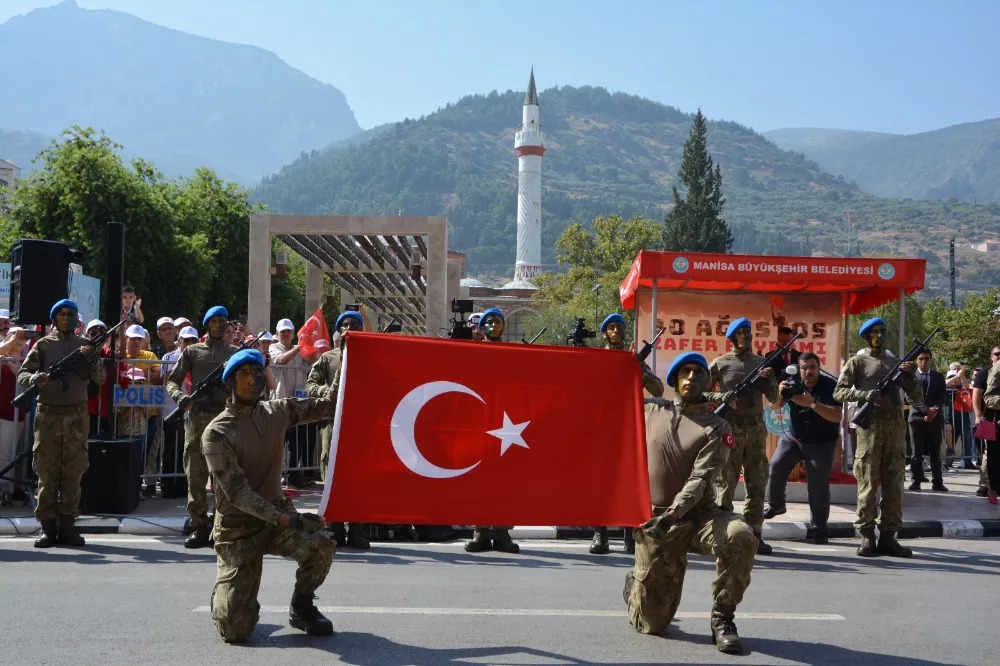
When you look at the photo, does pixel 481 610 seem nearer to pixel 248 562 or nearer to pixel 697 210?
pixel 248 562

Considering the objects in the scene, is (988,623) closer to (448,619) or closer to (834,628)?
(834,628)

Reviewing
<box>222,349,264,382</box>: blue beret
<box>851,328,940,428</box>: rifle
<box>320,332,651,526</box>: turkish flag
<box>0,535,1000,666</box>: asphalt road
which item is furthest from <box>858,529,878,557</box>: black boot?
<box>222,349,264,382</box>: blue beret

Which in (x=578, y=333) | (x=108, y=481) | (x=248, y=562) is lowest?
(x=108, y=481)

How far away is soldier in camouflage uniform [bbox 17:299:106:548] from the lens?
31.1ft

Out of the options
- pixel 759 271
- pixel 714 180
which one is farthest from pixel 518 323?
pixel 759 271

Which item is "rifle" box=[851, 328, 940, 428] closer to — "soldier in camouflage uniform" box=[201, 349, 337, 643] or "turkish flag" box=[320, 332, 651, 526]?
"turkish flag" box=[320, 332, 651, 526]

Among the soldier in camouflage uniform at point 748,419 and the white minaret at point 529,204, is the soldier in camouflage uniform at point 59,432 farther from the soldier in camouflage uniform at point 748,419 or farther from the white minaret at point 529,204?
the white minaret at point 529,204

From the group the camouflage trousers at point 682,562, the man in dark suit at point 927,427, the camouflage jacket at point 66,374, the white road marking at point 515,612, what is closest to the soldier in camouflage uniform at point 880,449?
the white road marking at point 515,612

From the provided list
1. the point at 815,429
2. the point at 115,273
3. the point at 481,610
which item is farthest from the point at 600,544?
the point at 115,273

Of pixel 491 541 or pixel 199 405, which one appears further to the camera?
pixel 491 541

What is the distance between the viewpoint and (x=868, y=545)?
9.77 m

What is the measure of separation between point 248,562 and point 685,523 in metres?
2.56

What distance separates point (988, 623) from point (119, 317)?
853 centimetres

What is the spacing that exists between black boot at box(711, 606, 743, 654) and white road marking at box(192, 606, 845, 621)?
2.75 ft
